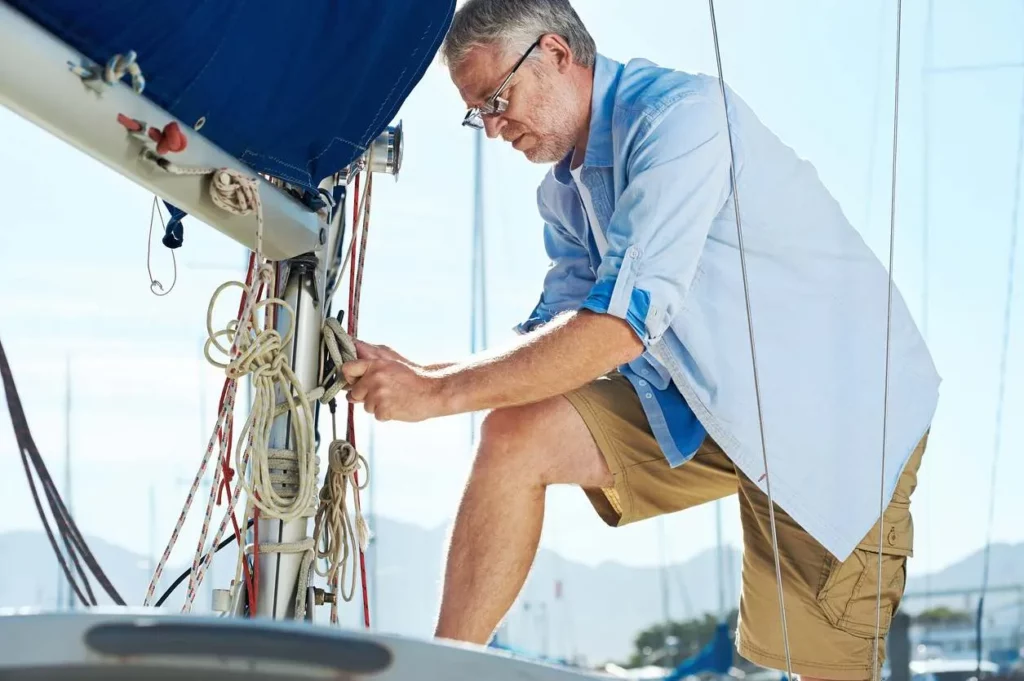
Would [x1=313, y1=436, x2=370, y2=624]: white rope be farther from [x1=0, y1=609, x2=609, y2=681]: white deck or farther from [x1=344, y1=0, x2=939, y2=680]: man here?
[x1=0, y1=609, x2=609, y2=681]: white deck

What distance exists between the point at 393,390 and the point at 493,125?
67 centimetres

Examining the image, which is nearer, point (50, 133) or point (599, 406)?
point (50, 133)

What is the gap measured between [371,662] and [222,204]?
1.17 meters

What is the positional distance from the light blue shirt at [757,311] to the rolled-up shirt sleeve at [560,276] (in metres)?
0.23

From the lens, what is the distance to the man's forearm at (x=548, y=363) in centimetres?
219

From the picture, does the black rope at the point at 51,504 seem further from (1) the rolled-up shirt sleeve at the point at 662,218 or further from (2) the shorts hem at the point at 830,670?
(2) the shorts hem at the point at 830,670

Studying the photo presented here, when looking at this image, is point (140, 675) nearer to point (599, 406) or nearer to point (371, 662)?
point (371, 662)

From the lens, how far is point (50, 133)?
1.63m

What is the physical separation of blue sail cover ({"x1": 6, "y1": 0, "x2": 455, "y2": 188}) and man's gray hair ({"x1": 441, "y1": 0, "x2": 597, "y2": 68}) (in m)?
0.31

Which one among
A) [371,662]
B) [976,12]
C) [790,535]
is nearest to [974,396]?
[976,12]

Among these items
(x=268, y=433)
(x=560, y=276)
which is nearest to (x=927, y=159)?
(x=560, y=276)

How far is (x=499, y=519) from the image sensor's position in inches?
90.2

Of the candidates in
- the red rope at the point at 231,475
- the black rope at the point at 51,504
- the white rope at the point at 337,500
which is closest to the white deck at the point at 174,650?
the red rope at the point at 231,475

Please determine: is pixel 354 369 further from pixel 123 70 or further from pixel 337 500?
pixel 123 70
